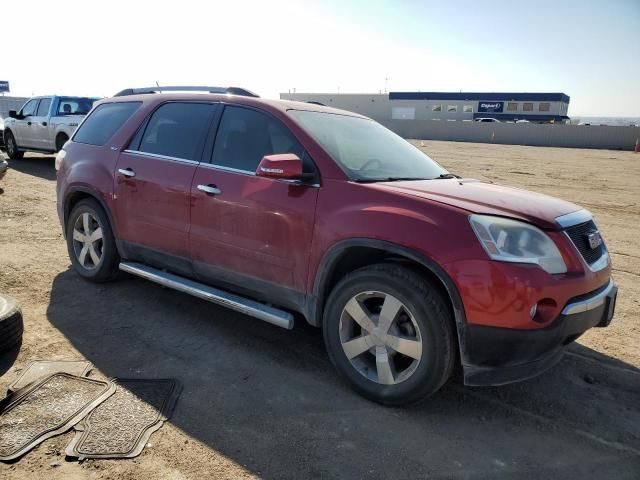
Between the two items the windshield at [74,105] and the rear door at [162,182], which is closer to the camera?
the rear door at [162,182]

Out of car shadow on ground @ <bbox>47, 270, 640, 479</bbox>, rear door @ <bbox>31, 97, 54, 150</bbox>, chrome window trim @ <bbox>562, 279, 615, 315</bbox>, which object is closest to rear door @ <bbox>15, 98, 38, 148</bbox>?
rear door @ <bbox>31, 97, 54, 150</bbox>

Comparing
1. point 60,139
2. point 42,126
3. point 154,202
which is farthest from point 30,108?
point 154,202

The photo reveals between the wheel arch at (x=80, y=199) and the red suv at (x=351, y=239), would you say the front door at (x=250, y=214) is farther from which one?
the wheel arch at (x=80, y=199)

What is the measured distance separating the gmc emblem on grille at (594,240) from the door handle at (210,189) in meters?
2.50

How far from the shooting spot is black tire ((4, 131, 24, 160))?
15.2m

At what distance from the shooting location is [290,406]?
9.82 feet

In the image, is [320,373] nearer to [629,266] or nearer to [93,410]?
[93,410]

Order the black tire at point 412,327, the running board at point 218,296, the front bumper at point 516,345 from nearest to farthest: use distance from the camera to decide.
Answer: the front bumper at point 516,345, the black tire at point 412,327, the running board at point 218,296

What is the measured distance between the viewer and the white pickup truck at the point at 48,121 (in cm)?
1308

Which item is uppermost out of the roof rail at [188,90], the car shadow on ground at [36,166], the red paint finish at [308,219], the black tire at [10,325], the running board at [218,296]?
the roof rail at [188,90]

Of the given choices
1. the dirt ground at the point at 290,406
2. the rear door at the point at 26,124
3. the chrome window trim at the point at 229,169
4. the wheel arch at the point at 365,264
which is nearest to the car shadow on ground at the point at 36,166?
the rear door at the point at 26,124

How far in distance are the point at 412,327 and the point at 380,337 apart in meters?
0.20

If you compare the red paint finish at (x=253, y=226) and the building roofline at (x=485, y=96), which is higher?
the building roofline at (x=485, y=96)

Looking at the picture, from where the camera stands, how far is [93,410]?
2.84 m
